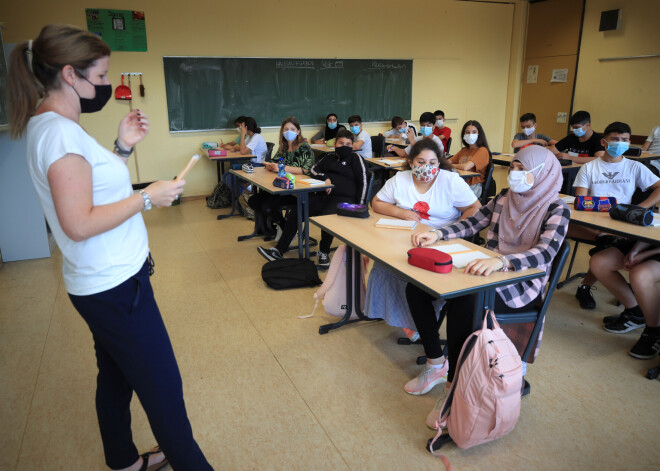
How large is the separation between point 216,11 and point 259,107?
1.37m

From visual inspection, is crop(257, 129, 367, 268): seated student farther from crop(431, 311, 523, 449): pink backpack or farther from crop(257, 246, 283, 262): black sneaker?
crop(431, 311, 523, 449): pink backpack

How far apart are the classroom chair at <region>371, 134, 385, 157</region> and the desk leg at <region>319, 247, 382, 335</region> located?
4341mm

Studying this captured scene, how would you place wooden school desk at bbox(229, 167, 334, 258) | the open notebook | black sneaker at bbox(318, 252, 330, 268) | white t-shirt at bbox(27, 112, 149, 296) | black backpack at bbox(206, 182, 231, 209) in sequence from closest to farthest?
white t-shirt at bbox(27, 112, 149, 296) → the open notebook → wooden school desk at bbox(229, 167, 334, 258) → black sneaker at bbox(318, 252, 330, 268) → black backpack at bbox(206, 182, 231, 209)

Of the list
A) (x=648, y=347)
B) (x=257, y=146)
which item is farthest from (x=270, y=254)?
(x=648, y=347)

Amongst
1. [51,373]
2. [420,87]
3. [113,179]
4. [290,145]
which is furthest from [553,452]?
[420,87]

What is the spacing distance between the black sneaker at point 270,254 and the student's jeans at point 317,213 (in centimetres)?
8

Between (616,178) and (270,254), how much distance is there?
2.75 meters

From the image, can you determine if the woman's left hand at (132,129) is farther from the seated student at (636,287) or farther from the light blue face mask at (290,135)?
the light blue face mask at (290,135)

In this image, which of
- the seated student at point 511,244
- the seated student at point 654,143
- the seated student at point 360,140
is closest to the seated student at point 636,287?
the seated student at point 511,244

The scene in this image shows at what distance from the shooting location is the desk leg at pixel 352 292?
2.72 m

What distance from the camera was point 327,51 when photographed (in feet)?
23.4

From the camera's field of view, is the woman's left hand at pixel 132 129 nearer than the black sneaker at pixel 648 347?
Yes

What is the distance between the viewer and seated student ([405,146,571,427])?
1.94 m

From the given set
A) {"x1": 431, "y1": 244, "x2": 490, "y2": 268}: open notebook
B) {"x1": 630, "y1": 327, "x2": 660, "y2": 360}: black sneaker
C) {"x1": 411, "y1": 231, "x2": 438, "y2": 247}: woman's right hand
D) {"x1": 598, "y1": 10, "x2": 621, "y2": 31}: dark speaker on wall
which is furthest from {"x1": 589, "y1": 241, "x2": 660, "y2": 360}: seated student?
{"x1": 598, "y1": 10, "x2": 621, "y2": 31}: dark speaker on wall
